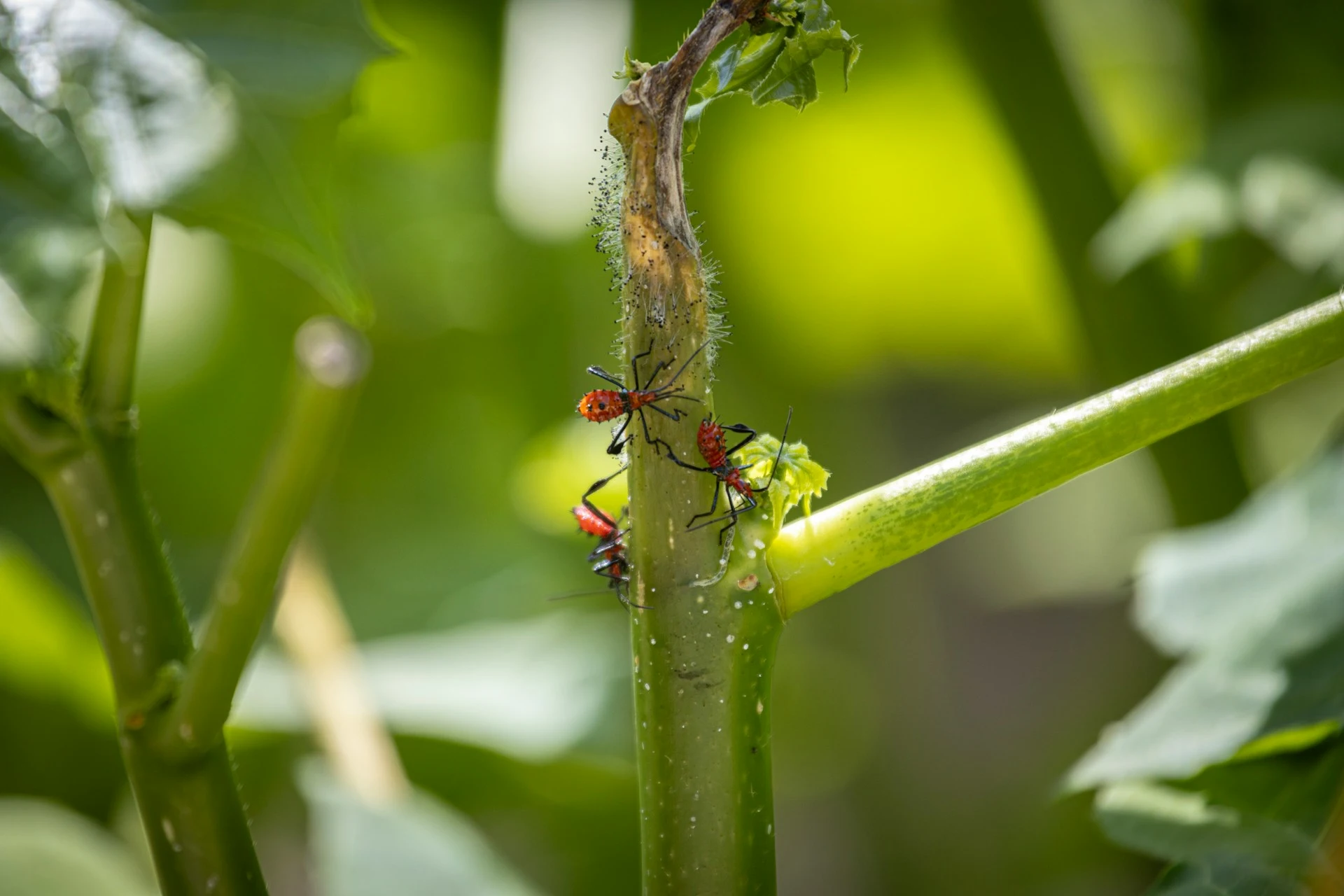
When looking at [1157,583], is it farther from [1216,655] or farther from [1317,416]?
[1317,416]

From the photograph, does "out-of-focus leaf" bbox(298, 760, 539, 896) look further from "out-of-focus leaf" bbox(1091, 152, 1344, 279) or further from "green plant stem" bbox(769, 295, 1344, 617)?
"out-of-focus leaf" bbox(1091, 152, 1344, 279)

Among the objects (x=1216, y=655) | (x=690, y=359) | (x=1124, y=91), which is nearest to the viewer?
(x=690, y=359)

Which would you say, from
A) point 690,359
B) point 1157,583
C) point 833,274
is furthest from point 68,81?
point 833,274

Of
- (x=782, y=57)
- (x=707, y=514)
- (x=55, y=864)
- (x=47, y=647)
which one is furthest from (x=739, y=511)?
(x=47, y=647)

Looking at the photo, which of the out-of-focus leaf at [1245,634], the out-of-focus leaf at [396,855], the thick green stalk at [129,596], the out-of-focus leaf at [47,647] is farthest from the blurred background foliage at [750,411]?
the thick green stalk at [129,596]

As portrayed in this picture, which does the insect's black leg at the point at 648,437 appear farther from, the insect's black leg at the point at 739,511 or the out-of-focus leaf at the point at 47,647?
the out-of-focus leaf at the point at 47,647
